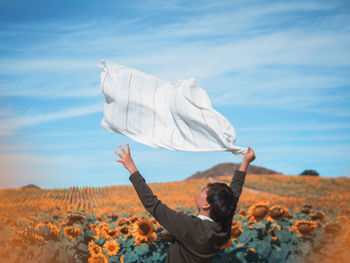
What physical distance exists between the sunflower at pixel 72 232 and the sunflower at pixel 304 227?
2.32 metres

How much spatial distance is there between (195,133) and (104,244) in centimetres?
139

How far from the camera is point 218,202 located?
2.46 metres

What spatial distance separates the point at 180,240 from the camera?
99.0 inches

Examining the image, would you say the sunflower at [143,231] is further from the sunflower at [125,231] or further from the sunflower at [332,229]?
the sunflower at [332,229]

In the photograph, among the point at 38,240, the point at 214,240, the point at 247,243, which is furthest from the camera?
the point at 247,243

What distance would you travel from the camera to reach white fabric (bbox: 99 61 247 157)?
3.56 m

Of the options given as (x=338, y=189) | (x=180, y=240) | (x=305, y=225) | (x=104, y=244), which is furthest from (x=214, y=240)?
(x=338, y=189)

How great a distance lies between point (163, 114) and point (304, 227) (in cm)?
202

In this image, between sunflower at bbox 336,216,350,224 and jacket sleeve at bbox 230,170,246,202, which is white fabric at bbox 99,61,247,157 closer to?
jacket sleeve at bbox 230,170,246,202

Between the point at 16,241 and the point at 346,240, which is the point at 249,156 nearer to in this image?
the point at 346,240

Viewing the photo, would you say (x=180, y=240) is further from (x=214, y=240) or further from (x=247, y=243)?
(x=247, y=243)

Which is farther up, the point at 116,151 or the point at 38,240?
the point at 116,151

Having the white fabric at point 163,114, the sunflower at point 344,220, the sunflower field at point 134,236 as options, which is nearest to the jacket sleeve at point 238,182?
the white fabric at point 163,114

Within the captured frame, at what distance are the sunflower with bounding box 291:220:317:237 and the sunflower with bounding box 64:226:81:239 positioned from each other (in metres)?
2.32
